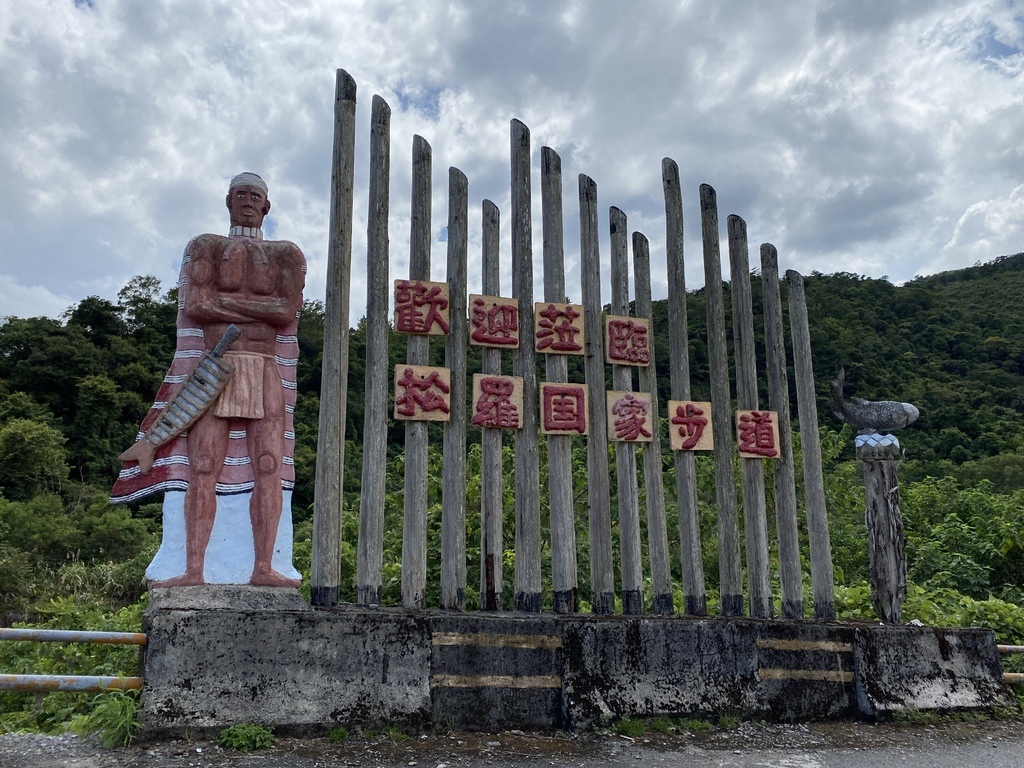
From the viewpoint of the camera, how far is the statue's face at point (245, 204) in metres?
6.13

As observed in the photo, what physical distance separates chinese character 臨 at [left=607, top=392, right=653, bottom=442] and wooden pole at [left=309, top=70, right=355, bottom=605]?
2.15 m

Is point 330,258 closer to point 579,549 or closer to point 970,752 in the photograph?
point 579,549

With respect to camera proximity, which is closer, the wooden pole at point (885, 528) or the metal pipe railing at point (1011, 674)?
the metal pipe railing at point (1011, 674)

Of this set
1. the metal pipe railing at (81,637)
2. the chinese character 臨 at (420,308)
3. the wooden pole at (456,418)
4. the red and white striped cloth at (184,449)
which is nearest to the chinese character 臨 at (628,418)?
the wooden pole at (456,418)

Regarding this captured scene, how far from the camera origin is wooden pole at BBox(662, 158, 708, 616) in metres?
6.43

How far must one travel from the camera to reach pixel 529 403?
20.4 ft

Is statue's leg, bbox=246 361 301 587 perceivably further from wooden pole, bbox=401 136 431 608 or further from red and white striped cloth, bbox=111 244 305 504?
wooden pole, bbox=401 136 431 608

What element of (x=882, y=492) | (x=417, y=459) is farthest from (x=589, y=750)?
(x=882, y=492)

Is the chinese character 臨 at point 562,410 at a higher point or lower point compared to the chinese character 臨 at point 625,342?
lower

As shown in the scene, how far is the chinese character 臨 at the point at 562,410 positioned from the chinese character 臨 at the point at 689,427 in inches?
33.1

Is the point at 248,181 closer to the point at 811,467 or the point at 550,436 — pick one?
the point at 550,436

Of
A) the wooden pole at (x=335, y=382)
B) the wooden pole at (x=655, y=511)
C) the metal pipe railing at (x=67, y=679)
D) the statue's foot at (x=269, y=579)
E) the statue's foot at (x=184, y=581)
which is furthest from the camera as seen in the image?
the wooden pole at (x=655, y=511)

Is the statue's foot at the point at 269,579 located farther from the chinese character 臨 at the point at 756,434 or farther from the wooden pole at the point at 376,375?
the chinese character 臨 at the point at 756,434

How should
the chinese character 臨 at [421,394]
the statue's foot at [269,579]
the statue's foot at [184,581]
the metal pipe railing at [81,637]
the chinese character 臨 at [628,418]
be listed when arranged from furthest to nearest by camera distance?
the chinese character 臨 at [628,418] → the chinese character 臨 at [421,394] → the statue's foot at [269,579] → the statue's foot at [184,581] → the metal pipe railing at [81,637]
